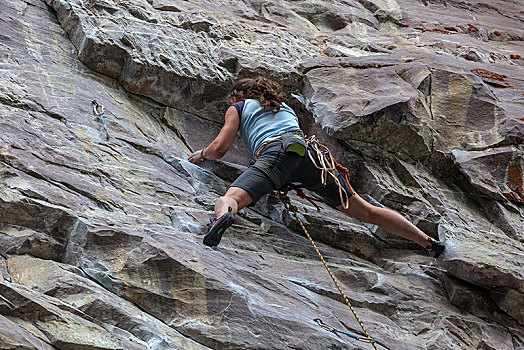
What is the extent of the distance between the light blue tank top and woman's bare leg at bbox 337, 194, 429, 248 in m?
0.97

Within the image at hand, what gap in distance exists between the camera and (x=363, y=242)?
573 cm

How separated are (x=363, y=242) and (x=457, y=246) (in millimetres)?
942

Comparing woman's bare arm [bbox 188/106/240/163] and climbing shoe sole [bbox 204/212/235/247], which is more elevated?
woman's bare arm [bbox 188/106/240/163]

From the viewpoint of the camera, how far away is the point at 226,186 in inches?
222

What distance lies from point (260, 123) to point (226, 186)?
2.49 feet

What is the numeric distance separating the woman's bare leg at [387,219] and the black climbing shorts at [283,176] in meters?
0.14

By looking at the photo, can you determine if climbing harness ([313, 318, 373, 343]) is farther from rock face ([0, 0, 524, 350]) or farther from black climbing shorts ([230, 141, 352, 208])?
black climbing shorts ([230, 141, 352, 208])

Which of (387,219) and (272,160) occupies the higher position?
(272,160)

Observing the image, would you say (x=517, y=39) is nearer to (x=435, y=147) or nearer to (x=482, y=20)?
(x=482, y=20)

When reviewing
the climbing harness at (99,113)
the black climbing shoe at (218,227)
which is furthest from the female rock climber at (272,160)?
the climbing harness at (99,113)

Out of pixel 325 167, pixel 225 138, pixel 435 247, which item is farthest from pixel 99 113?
pixel 435 247

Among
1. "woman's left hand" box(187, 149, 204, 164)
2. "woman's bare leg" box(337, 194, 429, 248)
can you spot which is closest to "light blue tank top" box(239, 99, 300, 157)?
"woman's left hand" box(187, 149, 204, 164)

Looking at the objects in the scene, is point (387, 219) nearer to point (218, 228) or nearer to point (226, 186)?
point (226, 186)

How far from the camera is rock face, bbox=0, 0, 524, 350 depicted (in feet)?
11.7
